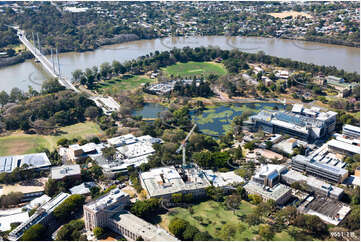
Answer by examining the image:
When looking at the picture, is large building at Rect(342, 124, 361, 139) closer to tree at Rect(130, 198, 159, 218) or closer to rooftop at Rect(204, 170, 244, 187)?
rooftop at Rect(204, 170, 244, 187)

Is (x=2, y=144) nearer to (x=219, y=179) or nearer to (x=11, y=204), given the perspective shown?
(x=11, y=204)

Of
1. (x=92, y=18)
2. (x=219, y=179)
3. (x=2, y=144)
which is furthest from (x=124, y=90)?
(x=92, y=18)

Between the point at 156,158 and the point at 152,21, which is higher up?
the point at 152,21

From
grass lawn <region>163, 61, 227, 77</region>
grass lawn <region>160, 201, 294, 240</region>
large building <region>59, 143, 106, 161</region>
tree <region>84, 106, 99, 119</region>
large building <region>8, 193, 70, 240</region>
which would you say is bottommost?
grass lawn <region>160, 201, 294, 240</region>

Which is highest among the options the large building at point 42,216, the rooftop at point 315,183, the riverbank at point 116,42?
the riverbank at point 116,42

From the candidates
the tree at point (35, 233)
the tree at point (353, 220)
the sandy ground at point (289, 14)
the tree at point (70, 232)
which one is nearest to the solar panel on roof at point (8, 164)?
the tree at point (35, 233)

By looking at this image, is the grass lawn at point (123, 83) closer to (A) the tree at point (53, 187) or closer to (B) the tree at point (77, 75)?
(B) the tree at point (77, 75)

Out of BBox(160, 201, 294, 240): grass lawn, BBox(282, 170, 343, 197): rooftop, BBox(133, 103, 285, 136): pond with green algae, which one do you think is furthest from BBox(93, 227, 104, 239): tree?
BBox(133, 103, 285, 136): pond with green algae
